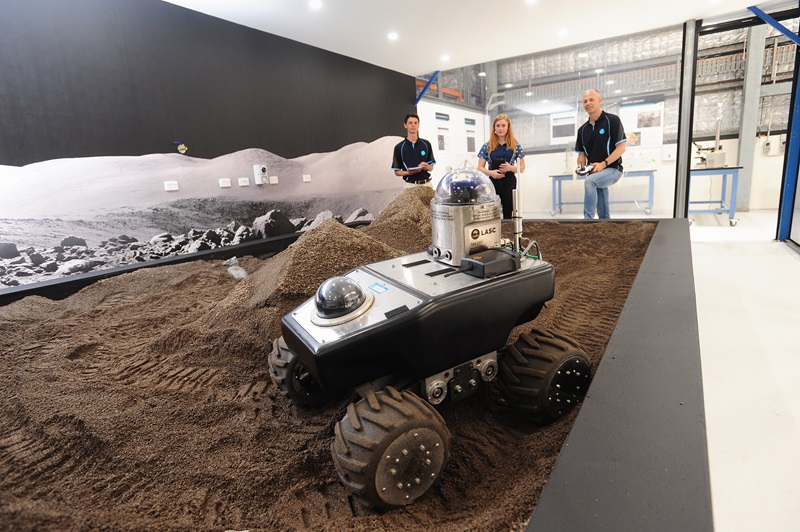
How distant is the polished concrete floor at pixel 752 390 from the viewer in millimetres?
761

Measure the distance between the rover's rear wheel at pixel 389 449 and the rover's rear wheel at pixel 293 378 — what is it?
382mm

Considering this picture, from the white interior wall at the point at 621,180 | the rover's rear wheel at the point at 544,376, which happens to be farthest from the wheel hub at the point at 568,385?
the white interior wall at the point at 621,180

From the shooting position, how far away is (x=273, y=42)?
426 centimetres

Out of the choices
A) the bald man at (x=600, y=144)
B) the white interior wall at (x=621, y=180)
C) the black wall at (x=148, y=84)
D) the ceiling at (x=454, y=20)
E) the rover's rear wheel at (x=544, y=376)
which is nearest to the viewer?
the rover's rear wheel at (x=544, y=376)

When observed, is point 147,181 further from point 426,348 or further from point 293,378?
point 426,348

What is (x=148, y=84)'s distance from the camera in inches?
130

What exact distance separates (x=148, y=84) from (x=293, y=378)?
3312 millimetres

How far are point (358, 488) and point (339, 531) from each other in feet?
0.25

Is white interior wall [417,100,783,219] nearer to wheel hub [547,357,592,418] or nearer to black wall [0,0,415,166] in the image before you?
black wall [0,0,415,166]

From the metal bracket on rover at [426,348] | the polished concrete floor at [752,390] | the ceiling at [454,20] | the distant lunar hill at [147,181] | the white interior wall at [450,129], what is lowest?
the polished concrete floor at [752,390]

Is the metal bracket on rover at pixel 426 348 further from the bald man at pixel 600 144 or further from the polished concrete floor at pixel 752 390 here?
the bald man at pixel 600 144

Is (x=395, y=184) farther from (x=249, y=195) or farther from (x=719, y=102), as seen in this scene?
(x=719, y=102)

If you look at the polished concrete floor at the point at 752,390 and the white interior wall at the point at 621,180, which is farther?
the white interior wall at the point at 621,180

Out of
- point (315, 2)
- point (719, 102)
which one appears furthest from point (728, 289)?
point (719, 102)
